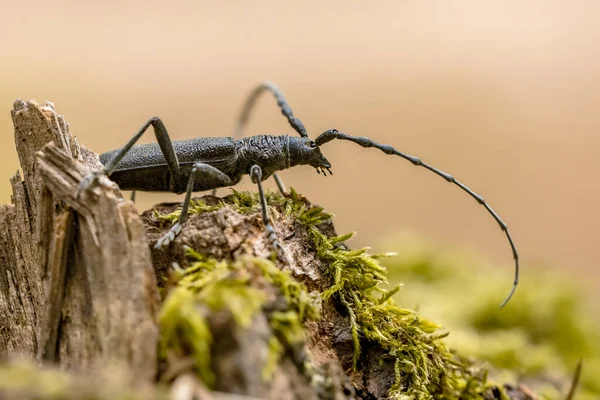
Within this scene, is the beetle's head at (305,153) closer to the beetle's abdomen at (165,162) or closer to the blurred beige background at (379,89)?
the beetle's abdomen at (165,162)

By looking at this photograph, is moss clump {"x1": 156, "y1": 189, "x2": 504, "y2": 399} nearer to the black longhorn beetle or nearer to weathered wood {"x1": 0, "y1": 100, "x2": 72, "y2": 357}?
the black longhorn beetle

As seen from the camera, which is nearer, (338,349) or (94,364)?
→ (94,364)

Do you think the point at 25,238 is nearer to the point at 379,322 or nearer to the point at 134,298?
the point at 134,298

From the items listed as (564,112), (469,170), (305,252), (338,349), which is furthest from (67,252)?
(564,112)

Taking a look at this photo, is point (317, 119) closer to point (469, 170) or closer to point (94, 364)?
point (469, 170)

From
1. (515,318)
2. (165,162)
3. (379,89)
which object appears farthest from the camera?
(379,89)

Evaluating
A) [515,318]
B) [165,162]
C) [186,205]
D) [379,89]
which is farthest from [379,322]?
[379,89]
